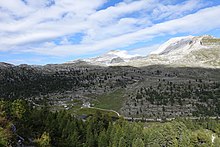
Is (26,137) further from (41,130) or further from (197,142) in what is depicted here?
(197,142)

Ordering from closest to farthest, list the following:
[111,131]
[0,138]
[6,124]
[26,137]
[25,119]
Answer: [0,138], [6,124], [26,137], [25,119], [111,131]

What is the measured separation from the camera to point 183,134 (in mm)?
109500

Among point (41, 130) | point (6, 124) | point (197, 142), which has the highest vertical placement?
point (6, 124)

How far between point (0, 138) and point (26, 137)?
89.9 ft

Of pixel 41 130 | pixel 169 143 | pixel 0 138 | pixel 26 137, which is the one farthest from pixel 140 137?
pixel 0 138

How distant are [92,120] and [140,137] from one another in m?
25.2

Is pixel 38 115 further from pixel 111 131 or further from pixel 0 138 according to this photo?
pixel 0 138

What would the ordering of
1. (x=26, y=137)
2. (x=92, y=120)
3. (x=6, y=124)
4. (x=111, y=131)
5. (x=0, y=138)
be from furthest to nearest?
(x=92, y=120)
(x=111, y=131)
(x=26, y=137)
(x=6, y=124)
(x=0, y=138)

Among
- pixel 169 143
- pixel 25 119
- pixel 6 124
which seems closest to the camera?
pixel 6 124

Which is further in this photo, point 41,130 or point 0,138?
point 41,130

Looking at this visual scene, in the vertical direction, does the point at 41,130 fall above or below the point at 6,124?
below

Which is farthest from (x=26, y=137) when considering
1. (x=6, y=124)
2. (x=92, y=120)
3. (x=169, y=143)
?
(x=169, y=143)

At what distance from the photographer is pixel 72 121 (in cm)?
11669

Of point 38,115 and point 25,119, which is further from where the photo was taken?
point 38,115
